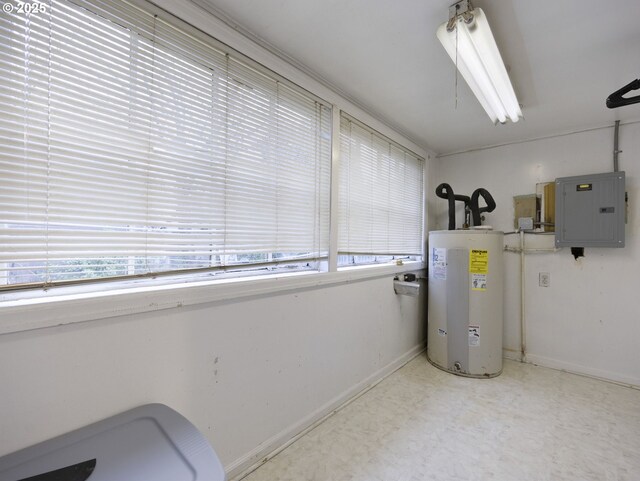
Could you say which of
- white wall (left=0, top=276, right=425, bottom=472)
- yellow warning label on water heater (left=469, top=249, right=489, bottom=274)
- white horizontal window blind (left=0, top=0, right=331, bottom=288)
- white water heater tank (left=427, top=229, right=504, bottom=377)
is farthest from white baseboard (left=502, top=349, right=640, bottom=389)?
white horizontal window blind (left=0, top=0, right=331, bottom=288)

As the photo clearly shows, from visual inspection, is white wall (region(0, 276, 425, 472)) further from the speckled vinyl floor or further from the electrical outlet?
the electrical outlet

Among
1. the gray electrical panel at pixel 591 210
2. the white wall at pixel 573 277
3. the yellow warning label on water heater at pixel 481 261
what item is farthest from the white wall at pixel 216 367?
the gray electrical panel at pixel 591 210

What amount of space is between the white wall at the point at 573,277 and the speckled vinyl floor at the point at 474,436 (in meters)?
0.30

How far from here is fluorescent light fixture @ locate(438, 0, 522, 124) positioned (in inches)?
49.7

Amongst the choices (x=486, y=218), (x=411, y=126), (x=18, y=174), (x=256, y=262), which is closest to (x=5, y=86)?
(x=18, y=174)

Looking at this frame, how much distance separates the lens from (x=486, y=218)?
3.19 metres

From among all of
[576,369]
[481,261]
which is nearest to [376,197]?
[481,261]

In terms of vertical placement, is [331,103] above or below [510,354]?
above

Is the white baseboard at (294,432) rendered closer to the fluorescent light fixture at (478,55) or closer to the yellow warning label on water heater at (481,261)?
the yellow warning label on water heater at (481,261)

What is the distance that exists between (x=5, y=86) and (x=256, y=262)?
3.72ft

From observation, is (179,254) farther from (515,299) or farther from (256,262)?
(515,299)

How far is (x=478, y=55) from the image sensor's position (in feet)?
4.92

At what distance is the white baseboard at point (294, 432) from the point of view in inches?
58.6

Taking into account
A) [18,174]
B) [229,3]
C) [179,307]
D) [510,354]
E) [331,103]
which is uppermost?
[229,3]
